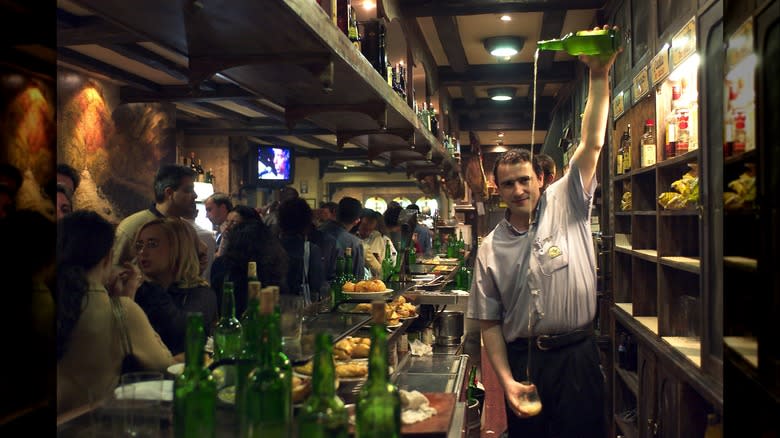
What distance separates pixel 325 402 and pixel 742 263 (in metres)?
0.78

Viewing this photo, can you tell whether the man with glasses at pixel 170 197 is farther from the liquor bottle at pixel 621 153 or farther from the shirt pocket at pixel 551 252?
the liquor bottle at pixel 621 153

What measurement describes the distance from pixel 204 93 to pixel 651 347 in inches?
188

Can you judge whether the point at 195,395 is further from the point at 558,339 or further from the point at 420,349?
the point at 420,349

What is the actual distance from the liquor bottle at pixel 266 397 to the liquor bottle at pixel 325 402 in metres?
0.09

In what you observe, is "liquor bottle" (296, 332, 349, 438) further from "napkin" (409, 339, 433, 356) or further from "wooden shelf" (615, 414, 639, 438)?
"wooden shelf" (615, 414, 639, 438)

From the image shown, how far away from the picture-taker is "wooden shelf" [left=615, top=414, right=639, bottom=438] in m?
4.71

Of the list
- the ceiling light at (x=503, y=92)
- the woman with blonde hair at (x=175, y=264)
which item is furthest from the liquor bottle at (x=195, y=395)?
the ceiling light at (x=503, y=92)

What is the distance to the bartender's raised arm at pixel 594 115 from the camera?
269cm

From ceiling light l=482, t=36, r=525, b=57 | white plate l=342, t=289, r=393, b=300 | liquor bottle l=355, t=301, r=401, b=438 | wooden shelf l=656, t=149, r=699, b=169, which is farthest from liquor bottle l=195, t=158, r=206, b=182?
liquor bottle l=355, t=301, r=401, b=438

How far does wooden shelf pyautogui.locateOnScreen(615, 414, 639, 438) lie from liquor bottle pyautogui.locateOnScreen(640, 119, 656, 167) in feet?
5.73

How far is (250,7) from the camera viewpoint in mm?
1889

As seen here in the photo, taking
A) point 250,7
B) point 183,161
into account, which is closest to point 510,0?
point 250,7

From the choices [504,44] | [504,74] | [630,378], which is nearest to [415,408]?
[630,378]

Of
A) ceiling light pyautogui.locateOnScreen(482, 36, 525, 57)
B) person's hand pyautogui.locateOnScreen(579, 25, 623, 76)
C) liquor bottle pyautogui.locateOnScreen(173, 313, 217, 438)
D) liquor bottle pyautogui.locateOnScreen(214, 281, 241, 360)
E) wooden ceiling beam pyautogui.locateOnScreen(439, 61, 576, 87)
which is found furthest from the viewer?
wooden ceiling beam pyautogui.locateOnScreen(439, 61, 576, 87)
